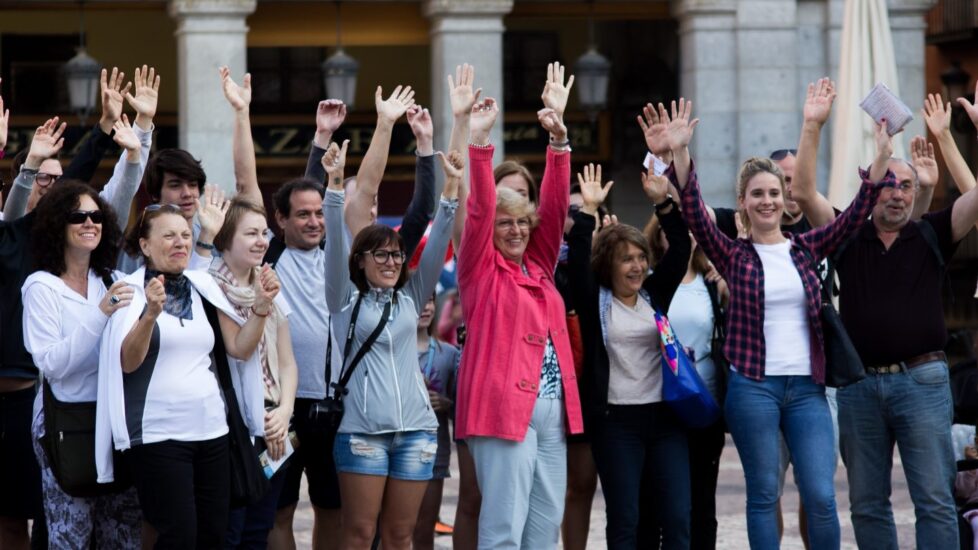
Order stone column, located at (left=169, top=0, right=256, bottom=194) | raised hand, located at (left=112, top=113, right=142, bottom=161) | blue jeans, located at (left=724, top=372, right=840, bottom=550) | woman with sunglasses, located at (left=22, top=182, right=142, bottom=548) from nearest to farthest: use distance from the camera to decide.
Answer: woman with sunglasses, located at (left=22, top=182, right=142, bottom=548)
blue jeans, located at (left=724, top=372, right=840, bottom=550)
raised hand, located at (left=112, top=113, right=142, bottom=161)
stone column, located at (left=169, top=0, right=256, bottom=194)

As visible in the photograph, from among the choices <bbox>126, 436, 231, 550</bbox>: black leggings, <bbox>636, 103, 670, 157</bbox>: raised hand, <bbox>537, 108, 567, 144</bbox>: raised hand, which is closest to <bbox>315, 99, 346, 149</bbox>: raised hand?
<bbox>537, 108, 567, 144</bbox>: raised hand

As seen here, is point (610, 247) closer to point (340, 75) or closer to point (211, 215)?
point (211, 215)

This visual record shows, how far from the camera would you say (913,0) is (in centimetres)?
1722

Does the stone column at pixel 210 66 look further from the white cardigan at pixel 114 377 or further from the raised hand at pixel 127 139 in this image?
the white cardigan at pixel 114 377

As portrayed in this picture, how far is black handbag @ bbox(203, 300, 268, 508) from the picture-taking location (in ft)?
22.9

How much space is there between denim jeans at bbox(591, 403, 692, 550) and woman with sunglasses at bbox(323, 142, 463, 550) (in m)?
0.89

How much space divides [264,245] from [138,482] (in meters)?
1.27

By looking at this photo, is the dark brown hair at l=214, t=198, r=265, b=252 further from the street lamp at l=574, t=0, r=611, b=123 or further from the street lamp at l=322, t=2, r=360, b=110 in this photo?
the street lamp at l=574, t=0, r=611, b=123

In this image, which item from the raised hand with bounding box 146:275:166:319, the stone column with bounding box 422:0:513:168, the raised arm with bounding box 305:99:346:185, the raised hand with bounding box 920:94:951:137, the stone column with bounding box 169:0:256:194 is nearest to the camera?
the raised hand with bounding box 146:275:166:319

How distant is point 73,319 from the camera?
22.9ft

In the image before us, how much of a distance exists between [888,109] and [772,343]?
1264mm

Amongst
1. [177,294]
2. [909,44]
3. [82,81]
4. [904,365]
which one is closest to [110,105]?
[177,294]

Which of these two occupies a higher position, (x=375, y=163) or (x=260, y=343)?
(x=375, y=163)

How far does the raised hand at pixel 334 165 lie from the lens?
737 centimetres
